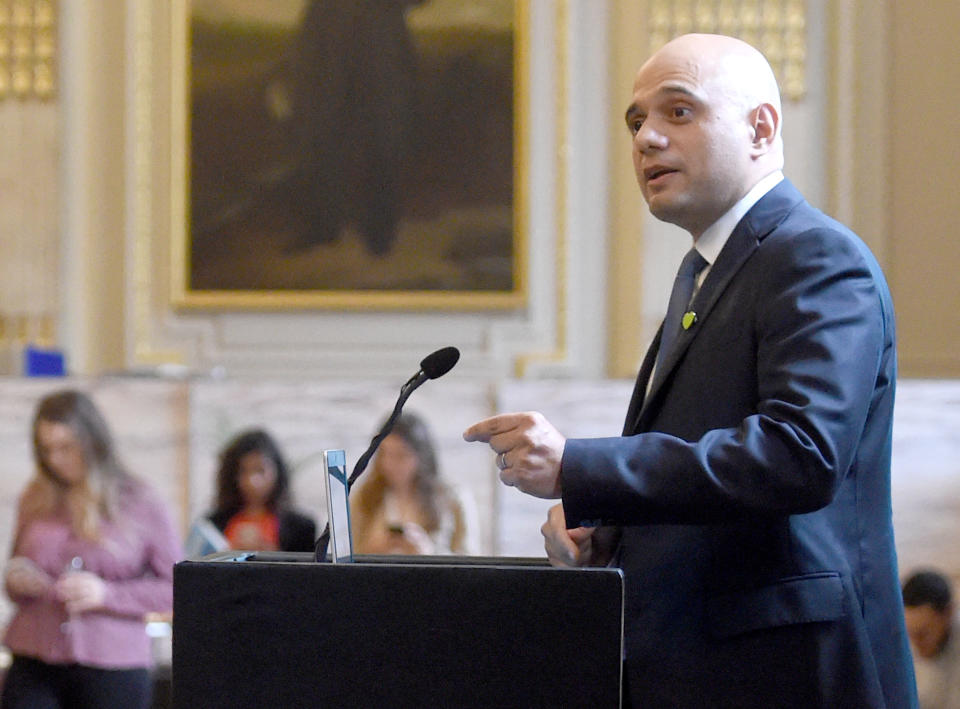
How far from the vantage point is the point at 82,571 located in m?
5.07

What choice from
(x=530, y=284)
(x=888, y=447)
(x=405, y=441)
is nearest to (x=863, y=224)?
(x=530, y=284)

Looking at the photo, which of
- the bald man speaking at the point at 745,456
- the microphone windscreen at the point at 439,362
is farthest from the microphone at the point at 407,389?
the bald man speaking at the point at 745,456

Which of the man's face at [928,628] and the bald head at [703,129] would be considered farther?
the man's face at [928,628]

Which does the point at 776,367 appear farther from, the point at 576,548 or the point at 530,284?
the point at 530,284

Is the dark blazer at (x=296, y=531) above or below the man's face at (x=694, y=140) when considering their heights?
below

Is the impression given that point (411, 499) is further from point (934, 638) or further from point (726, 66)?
point (726, 66)

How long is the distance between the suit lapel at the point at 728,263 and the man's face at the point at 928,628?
389 centimetres

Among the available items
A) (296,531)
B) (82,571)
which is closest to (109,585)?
(82,571)

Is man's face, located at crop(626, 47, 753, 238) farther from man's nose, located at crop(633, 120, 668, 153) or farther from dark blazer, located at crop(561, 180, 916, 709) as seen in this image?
dark blazer, located at crop(561, 180, 916, 709)

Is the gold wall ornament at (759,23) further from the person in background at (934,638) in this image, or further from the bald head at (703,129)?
the bald head at (703,129)

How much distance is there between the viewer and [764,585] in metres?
1.80

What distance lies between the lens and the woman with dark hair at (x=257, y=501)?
18.7ft

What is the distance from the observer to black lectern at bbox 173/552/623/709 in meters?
1.62

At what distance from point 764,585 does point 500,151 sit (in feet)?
19.4
